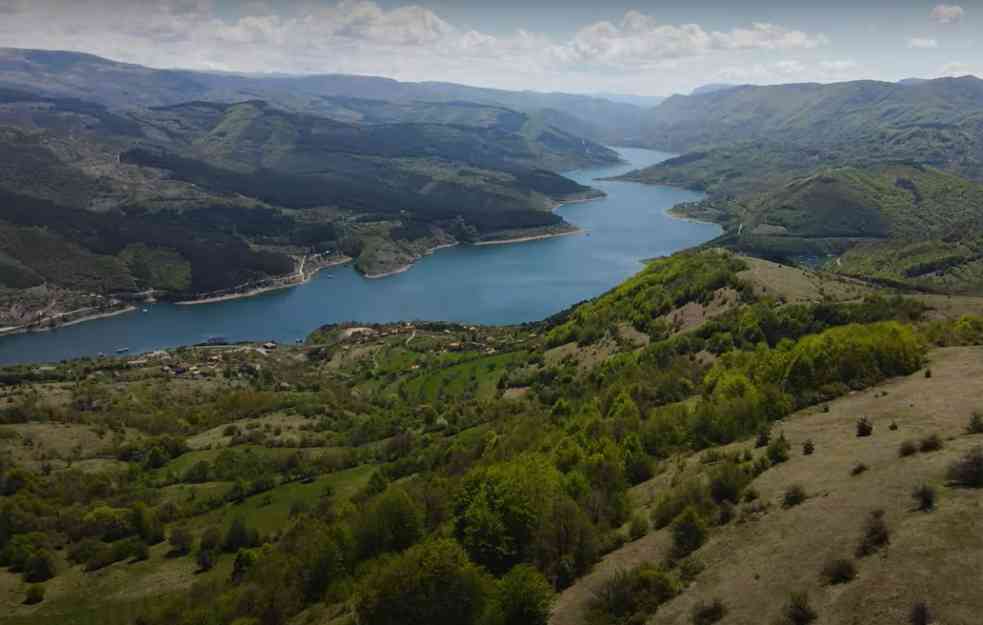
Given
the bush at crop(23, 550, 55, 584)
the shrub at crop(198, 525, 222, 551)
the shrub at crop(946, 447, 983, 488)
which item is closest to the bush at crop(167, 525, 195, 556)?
the shrub at crop(198, 525, 222, 551)

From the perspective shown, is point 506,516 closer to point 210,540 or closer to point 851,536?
point 851,536

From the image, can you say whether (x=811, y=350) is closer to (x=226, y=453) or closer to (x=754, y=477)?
(x=754, y=477)

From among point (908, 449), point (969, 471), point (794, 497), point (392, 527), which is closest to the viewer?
point (969, 471)

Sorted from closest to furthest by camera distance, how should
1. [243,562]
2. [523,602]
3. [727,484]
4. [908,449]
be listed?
[523,602]
[908,449]
[727,484]
[243,562]

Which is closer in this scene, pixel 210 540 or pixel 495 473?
pixel 495 473

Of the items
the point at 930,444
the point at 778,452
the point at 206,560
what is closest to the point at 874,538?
the point at 930,444

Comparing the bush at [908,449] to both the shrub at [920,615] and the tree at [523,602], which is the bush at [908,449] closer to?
the shrub at [920,615]

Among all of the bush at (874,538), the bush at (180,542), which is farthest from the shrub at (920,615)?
the bush at (180,542)
